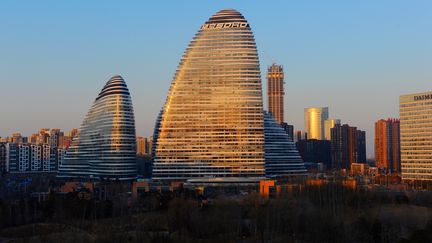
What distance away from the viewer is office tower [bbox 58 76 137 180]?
295 ft

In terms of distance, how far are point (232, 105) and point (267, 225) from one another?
4500cm

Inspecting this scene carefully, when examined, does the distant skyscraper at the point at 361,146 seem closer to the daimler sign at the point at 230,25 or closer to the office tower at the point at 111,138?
the daimler sign at the point at 230,25

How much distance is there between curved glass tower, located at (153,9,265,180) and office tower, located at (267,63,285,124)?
3090 inches

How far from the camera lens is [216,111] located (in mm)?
84625

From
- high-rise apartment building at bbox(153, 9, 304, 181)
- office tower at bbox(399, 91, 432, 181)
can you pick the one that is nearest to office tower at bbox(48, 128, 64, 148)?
high-rise apartment building at bbox(153, 9, 304, 181)

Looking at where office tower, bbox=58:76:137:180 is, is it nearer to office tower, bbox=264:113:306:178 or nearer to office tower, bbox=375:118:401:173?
office tower, bbox=264:113:306:178

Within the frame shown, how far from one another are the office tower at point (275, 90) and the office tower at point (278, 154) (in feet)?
227

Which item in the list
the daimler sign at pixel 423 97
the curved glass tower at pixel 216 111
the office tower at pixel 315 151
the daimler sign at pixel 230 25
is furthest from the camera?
the office tower at pixel 315 151

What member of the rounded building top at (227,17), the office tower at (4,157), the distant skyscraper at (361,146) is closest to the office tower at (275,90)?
the distant skyscraper at (361,146)

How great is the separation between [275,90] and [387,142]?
3975cm

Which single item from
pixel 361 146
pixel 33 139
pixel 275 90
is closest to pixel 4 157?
pixel 33 139

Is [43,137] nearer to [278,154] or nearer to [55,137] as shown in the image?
[55,137]

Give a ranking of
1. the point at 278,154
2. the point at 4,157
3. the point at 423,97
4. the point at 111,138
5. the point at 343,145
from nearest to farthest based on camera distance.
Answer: the point at 111,138 → the point at 278,154 → the point at 423,97 → the point at 4,157 → the point at 343,145

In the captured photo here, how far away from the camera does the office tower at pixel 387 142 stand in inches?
5394
